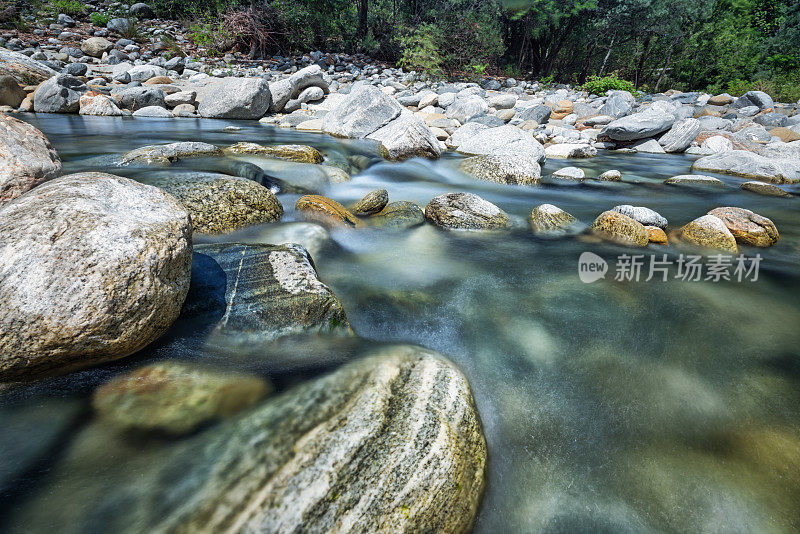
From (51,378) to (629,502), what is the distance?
299cm

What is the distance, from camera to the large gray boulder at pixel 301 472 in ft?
4.33

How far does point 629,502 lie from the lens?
1788 millimetres

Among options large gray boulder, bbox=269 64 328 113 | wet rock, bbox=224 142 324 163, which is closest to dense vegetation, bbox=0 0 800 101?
large gray boulder, bbox=269 64 328 113

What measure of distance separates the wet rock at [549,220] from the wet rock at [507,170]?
2.21 meters

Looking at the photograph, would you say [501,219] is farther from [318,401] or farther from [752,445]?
[318,401]

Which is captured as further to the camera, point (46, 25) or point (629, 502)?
point (46, 25)

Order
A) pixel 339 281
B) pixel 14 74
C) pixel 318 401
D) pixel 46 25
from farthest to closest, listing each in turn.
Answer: pixel 46 25
pixel 14 74
pixel 339 281
pixel 318 401

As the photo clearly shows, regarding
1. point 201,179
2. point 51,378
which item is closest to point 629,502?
point 51,378

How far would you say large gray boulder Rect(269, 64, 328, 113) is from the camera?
525 inches

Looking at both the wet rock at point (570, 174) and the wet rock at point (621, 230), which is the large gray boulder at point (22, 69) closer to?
the wet rock at point (570, 174)

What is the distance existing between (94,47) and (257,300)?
923 inches

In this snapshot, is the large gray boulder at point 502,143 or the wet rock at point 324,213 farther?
the large gray boulder at point 502,143

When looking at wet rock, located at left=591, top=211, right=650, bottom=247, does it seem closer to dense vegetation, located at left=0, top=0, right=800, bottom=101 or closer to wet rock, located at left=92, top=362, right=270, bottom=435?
wet rock, located at left=92, top=362, right=270, bottom=435

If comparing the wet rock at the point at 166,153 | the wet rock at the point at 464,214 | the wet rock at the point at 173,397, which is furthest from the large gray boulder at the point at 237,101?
the wet rock at the point at 173,397
